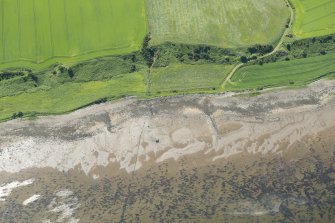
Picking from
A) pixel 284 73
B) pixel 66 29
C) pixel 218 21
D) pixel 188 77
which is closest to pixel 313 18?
pixel 284 73

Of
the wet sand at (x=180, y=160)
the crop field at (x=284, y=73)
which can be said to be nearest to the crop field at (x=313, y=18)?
the crop field at (x=284, y=73)

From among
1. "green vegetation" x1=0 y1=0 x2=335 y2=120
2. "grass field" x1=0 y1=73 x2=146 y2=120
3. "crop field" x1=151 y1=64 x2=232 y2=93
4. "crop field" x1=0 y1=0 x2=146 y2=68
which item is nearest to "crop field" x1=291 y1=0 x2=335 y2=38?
"green vegetation" x1=0 y1=0 x2=335 y2=120

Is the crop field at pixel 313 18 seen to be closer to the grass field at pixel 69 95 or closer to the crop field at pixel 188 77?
the crop field at pixel 188 77

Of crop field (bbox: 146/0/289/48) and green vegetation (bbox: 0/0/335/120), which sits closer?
green vegetation (bbox: 0/0/335/120)

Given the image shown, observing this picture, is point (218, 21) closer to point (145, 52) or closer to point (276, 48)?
point (276, 48)

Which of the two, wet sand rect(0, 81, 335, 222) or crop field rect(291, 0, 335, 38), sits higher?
crop field rect(291, 0, 335, 38)

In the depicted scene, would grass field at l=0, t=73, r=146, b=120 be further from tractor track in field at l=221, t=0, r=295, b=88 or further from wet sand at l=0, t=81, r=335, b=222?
tractor track in field at l=221, t=0, r=295, b=88

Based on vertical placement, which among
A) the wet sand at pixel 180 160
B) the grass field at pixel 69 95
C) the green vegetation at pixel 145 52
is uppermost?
the green vegetation at pixel 145 52

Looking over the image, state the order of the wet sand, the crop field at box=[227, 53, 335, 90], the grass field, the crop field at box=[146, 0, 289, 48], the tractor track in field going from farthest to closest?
the crop field at box=[146, 0, 289, 48]
the tractor track in field
the grass field
the crop field at box=[227, 53, 335, 90]
the wet sand

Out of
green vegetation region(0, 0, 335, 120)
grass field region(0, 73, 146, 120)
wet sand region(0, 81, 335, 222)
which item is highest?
green vegetation region(0, 0, 335, 120)
